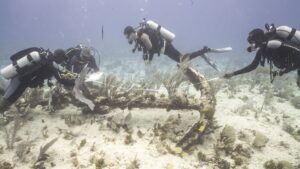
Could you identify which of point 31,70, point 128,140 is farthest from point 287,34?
point 31,70

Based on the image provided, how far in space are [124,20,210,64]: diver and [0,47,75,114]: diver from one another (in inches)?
101

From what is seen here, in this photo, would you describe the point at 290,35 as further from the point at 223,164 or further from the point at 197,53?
the point at 223,164

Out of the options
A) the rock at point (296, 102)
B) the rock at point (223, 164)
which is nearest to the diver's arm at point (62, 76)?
the rock at point (223, 164)

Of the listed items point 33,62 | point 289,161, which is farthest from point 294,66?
point 33,62

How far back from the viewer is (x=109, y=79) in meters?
8.18

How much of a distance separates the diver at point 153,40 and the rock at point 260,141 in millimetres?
3162

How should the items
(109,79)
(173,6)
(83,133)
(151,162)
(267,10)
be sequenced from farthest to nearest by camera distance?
(173,6), (267,10), (109,79), (83,133), (151,162)

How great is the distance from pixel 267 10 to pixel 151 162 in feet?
598

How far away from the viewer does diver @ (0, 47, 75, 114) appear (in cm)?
676

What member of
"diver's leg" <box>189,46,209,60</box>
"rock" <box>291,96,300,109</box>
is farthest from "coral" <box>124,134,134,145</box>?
"rock" <box>291,96,300,109</box>

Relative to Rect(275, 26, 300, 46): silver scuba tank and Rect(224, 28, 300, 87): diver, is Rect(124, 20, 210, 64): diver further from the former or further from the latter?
Rect(275, 26, 300, 46): silver scuba tank

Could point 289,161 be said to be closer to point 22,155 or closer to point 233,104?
point 233,104

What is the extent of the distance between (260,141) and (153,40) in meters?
4.57

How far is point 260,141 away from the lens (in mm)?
6453
